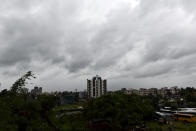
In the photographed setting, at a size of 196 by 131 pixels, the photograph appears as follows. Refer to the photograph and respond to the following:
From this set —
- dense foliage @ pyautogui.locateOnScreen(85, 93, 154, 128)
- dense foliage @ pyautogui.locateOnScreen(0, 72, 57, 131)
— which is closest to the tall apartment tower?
dense foliage @ pyautogui.locateOnScreen(85, 93, 154, 128)

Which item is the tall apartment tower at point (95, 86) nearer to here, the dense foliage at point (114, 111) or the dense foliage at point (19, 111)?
the dense foliage at point (114, 111)

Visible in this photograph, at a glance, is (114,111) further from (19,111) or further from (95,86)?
(95,86)

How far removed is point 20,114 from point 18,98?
29.7 inches

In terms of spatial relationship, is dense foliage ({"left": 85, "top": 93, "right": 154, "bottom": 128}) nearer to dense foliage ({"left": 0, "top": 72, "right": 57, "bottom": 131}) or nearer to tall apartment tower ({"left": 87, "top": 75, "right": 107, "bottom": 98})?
dense foliage ({"left": 0, "top": 72, "right": 57, "bottom": 131})

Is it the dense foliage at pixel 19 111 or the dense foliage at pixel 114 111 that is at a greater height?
the dense foliage at pixel 19 111

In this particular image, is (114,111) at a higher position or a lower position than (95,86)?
lower

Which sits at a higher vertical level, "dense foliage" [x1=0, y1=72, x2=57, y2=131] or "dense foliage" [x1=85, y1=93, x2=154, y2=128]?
"dense foliage" [x1=0, y1=72, x2=57, y2=131]

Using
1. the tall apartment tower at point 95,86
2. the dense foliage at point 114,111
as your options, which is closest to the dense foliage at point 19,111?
the dense foliage at point 114,111

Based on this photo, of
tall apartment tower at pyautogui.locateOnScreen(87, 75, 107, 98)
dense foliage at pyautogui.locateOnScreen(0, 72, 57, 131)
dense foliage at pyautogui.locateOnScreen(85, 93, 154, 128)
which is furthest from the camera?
tall apartment tower at pyautogui.locateOnScreen(87, 75, 107, 98)

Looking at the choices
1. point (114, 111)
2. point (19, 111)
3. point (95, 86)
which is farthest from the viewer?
point (95, 86)

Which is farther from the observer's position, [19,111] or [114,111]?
[114,111]

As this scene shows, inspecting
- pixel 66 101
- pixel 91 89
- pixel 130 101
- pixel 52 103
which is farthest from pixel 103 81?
pixel 52 103

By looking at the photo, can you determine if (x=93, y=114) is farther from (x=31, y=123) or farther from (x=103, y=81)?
(x=103, y=81)

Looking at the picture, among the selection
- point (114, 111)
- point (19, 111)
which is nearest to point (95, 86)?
point (114, 111)
